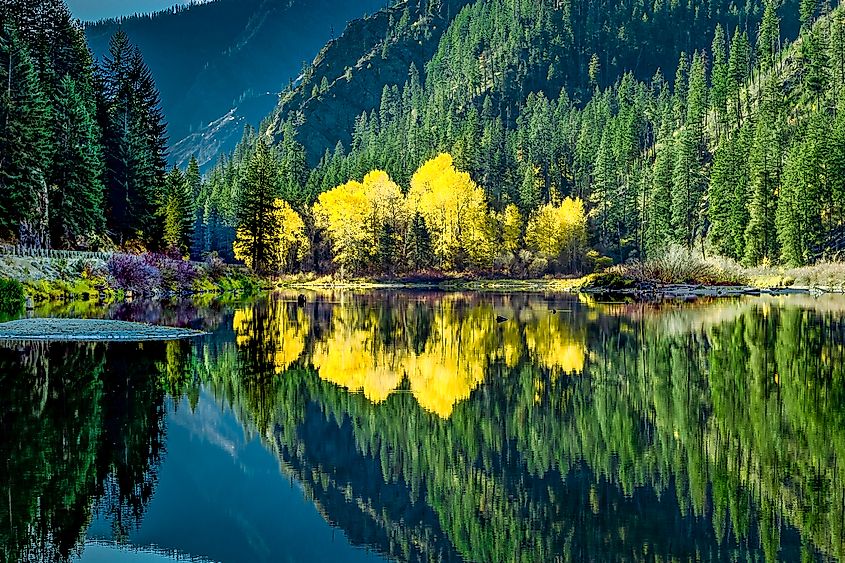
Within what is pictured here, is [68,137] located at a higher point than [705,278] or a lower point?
higher

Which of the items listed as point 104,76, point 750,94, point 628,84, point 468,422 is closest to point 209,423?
point 468,422

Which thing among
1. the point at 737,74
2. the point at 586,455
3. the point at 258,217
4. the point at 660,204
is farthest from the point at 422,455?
the point at 737,74

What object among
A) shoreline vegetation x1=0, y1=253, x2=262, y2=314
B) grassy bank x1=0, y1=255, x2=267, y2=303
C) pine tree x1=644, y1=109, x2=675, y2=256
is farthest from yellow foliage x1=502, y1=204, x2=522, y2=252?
grassy bank x1=0, y1=255, x2=267, y2=303

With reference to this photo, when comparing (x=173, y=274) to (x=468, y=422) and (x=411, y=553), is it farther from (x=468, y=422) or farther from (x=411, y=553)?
(x=411, y=553)

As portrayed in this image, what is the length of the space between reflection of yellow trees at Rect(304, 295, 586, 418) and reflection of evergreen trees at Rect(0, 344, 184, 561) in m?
5.37

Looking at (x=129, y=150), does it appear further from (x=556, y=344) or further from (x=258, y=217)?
(x=556, y=344)

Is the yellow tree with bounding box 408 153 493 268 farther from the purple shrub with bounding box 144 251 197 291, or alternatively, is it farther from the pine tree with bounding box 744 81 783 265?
the purple shrub with bounding box 144 251 197 291

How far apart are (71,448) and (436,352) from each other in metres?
16.3

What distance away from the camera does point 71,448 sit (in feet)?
47.2

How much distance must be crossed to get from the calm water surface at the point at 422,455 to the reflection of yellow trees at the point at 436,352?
0.20 metres

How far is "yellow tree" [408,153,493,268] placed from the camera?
10831 cm

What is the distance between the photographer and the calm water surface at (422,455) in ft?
35.8

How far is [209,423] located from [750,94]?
126 meters

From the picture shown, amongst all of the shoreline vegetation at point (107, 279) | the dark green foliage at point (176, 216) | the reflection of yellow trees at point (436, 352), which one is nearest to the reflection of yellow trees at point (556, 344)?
the reflection of yellow trees at point (436, 352)
